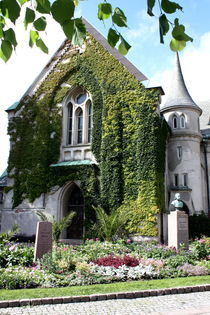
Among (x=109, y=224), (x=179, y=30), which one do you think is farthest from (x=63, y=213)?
(x=179, y=30)

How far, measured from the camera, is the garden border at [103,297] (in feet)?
23.4

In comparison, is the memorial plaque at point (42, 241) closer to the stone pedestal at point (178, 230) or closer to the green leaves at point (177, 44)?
the stone pedestal at point (178, 230)

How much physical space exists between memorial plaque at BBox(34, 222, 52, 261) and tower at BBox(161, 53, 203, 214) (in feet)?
40.8

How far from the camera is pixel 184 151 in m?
24.8

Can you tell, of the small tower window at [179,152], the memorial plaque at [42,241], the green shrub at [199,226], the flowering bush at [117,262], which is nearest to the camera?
the flowering bush at [117,262]

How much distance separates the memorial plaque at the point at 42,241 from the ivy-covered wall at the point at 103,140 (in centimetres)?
718

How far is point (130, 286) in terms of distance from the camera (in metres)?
8.69

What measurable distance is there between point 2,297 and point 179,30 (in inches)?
284

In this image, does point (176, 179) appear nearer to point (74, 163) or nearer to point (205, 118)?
point (74, 163)

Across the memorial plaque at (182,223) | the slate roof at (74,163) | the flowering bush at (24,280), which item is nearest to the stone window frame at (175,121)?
the slate roof at (74,163)

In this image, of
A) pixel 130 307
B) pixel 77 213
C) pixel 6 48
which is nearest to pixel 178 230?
pixel 130 307

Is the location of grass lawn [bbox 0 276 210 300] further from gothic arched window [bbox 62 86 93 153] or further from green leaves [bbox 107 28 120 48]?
gothic arched window [bbox 62 86 93 153]

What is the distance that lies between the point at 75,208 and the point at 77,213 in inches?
15.0

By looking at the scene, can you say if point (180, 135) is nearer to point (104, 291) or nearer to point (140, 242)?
point (140, 242)
